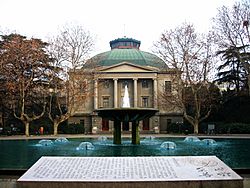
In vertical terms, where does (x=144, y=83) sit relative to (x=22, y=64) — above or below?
below

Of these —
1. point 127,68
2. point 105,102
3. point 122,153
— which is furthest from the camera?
point 105,102

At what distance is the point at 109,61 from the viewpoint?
61.3 meters

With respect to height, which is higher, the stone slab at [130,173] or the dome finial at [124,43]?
the dome finial at [124,43]

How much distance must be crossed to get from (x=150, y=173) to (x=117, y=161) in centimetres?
95

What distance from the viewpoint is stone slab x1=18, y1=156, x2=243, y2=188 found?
6.38 meters

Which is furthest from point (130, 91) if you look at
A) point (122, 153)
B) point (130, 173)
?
point (130, 173)

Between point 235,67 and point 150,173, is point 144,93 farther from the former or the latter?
point 150,173

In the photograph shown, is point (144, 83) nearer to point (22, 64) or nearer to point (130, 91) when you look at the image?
point (130, 91)

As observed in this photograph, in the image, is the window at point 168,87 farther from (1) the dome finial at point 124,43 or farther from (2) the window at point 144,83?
(1) the dome finial at point 124,43

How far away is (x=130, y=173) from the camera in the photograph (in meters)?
6.67

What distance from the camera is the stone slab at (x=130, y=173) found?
20.9ft

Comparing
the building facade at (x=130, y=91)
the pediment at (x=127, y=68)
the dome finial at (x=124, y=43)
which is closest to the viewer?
the building facade at (x=130, y=91)

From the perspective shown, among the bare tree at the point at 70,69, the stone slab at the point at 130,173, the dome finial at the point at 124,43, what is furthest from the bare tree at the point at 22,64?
the stone slab at the point at 130,173

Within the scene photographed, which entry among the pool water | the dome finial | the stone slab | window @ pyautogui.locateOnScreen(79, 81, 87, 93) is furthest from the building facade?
the stone slab
